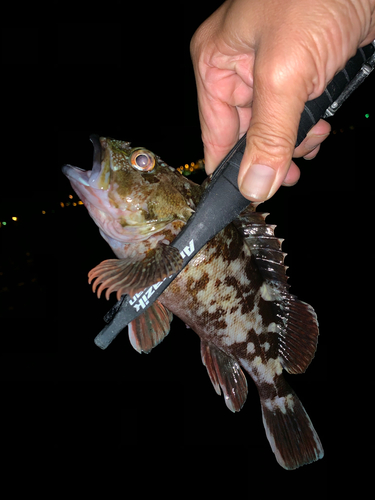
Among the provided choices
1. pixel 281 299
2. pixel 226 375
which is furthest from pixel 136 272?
pixel 281 299

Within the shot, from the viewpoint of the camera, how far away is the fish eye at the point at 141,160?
253 cm

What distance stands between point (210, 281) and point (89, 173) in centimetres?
110

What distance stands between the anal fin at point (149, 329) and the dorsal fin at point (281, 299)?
0.87 meters

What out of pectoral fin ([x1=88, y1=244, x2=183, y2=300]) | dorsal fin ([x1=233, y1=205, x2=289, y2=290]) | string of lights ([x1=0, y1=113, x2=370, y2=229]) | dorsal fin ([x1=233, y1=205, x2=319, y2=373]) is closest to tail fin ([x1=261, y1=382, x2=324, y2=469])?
dorsal fin ([x1=233, y1=205, x2=319, y2=373])

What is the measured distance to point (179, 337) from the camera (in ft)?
35.2

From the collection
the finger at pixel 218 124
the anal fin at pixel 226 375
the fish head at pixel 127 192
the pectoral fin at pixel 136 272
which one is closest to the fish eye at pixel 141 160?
the fish head at pixel 127 192

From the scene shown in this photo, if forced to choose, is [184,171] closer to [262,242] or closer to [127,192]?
[262,242]

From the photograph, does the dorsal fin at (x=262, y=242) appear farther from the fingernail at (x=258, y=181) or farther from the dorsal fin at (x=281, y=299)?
the fingernail at (x=258, y=181)

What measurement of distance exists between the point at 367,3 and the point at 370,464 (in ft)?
25.4

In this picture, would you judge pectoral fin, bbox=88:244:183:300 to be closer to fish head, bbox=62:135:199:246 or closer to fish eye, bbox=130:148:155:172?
fish head, bbox=62:135:199:246

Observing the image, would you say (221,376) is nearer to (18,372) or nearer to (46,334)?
(18,372)

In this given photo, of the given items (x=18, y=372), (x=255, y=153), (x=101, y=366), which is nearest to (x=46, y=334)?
(x=18, y=372)

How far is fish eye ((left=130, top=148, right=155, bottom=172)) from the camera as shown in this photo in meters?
2.53

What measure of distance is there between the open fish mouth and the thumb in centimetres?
96
